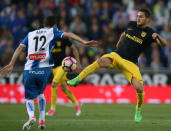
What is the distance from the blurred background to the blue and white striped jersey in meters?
9.51

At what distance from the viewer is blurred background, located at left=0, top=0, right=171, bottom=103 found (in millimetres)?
19109

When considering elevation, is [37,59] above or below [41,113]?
above

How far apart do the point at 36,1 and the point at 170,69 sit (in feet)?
24.5

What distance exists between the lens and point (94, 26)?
20.8 metres

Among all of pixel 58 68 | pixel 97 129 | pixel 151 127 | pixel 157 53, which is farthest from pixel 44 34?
pixel 157 53

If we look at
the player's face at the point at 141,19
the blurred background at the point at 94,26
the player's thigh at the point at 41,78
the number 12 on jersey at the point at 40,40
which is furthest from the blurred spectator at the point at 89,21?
the number 12 on jersey at the point at 40,40

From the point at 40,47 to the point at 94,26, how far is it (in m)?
11.6

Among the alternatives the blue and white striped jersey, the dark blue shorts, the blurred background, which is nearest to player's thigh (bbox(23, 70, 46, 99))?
the dark blue shorts

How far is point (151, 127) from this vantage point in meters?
9.98

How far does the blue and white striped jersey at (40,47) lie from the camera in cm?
936

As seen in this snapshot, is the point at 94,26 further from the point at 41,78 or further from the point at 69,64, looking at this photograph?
the point at 41,78

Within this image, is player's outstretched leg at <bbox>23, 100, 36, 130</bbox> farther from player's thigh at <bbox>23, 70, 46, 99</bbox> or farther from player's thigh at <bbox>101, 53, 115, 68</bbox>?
player's thigh at <bbox>101, 53, 115, 68</bbox>

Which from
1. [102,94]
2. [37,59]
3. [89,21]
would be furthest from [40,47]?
[89,21]

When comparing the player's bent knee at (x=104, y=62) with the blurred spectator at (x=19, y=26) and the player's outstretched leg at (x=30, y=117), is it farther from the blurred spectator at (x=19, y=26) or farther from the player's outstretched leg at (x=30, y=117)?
the blurred spectator at (x=19, y=26)
